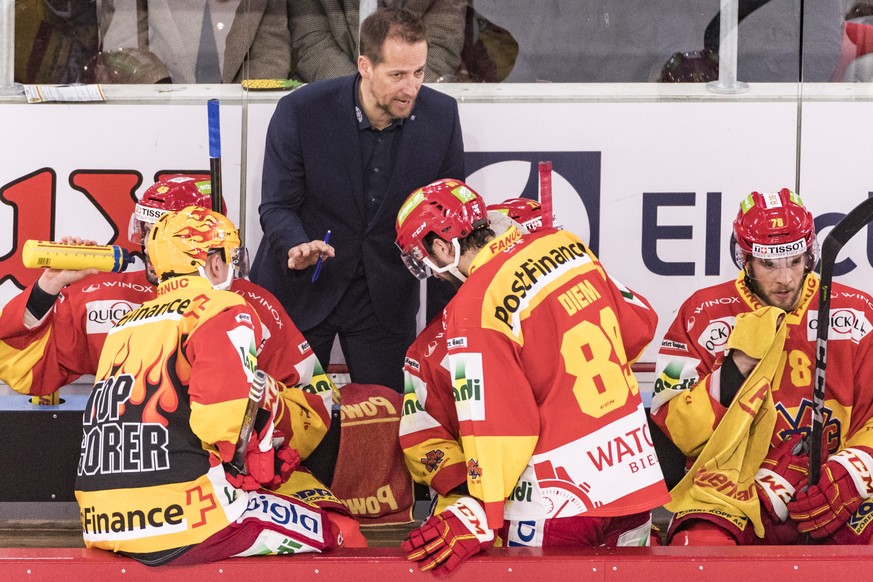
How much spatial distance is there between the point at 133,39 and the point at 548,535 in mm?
2628

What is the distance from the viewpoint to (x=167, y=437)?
9.03ft

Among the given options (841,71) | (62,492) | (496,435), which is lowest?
(62,492)

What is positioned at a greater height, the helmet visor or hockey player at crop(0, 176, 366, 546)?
the helmet visor

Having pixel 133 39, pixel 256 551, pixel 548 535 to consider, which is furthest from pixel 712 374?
pixel 133 39

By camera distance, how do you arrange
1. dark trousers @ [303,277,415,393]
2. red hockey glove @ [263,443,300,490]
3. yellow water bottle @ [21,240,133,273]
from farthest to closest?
dark trousers @ [303,277,415,393]
yellow water bottle @ [21,240,133,273]
red hockey glove @ [263,443,300,490]

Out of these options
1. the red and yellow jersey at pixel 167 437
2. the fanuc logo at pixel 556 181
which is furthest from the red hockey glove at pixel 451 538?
the fanuc logo at pixel 556 181

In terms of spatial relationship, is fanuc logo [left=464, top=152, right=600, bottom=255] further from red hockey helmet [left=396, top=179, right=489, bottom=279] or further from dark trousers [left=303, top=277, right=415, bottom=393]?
red hockey helmet [left=396, top=179, right=489, bottom=279]

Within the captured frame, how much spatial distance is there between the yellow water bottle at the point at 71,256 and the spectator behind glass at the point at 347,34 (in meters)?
1.17

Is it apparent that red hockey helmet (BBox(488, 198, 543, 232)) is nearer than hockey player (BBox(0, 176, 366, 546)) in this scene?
No

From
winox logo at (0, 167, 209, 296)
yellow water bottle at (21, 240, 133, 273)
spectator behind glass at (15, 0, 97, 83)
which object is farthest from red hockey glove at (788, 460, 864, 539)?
spectator behind glass at (15, 0, 97, 83)

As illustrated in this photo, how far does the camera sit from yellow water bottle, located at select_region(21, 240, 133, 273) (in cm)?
352

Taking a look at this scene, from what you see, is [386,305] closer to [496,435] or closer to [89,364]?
[89,364]

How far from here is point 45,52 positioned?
175 inches

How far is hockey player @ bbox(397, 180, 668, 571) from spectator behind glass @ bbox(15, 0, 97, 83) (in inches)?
88.4
